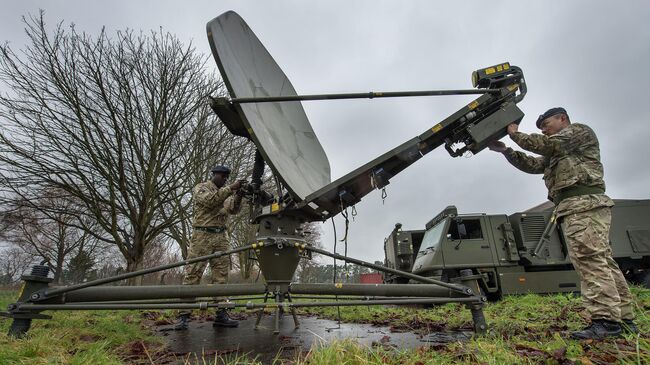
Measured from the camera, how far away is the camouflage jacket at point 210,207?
4.32 m

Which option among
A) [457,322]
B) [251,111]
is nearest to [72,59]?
[251,111]

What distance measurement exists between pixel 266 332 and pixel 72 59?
892 centimetres

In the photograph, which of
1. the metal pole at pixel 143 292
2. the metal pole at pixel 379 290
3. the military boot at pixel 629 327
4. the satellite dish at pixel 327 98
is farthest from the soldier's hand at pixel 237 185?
the military boot at pixel 629 327

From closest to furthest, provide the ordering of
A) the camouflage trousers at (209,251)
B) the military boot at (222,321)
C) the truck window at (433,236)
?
the military boot at (222,321), the camouflage trousers at (209,251), the truck window at (433,236)

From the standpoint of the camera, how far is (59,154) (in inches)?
355

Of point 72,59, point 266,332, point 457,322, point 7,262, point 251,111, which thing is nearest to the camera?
point 251,111

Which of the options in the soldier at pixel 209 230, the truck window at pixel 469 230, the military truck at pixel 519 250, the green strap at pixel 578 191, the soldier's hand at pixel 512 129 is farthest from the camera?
the truck window at pixel 469 230

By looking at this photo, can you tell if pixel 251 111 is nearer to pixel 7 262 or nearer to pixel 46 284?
pixel 46 284

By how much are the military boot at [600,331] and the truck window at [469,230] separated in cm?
572

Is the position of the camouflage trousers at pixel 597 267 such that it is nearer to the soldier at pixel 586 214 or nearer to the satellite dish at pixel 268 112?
the soldier at pixel 586 214

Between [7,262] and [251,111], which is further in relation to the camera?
[7,262]

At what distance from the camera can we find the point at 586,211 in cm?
284

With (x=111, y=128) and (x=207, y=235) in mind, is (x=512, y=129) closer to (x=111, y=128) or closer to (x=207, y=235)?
(x=207, y=235)

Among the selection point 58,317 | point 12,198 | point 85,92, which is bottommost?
point 58,317
